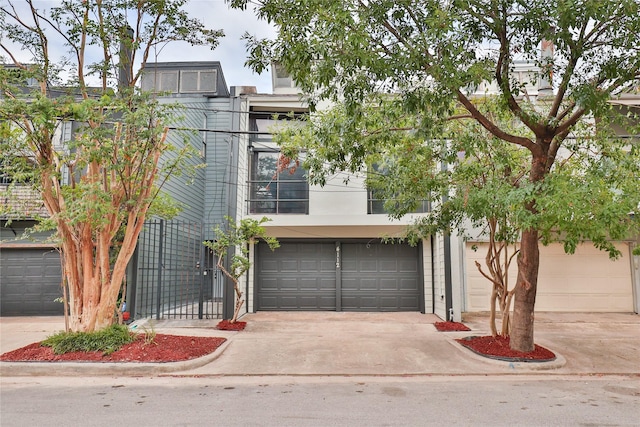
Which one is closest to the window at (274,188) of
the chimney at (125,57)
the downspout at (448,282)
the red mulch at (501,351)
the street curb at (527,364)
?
the downspout at (448,282)

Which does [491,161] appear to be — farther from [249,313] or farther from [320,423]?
[249,313]

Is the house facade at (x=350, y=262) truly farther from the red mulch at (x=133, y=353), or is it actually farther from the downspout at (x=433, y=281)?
the red mulch at (x=133, y=353)

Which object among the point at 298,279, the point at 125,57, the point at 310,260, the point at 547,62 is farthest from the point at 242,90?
the point at 547,62

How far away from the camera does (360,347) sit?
330 inches

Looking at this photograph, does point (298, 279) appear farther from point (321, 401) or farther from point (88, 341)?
point (321, 401)

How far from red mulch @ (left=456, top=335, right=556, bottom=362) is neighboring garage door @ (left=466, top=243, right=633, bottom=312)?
15.1ft

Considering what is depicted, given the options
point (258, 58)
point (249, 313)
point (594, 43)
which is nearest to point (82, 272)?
point (258, 58)

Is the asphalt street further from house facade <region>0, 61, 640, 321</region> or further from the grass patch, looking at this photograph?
house facade <region>0, 61, 640, 321</region>

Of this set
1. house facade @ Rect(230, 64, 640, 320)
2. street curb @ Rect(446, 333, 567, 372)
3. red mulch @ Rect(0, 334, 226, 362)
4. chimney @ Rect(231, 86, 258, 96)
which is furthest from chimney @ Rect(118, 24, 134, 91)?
street curb @ Rect(446, 333, 567, 372)

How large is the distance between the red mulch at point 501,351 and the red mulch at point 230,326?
199 inches

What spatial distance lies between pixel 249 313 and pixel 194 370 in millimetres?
5784

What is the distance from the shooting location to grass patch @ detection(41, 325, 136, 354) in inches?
277

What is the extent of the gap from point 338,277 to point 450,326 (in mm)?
3902

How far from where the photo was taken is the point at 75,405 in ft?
16.8
